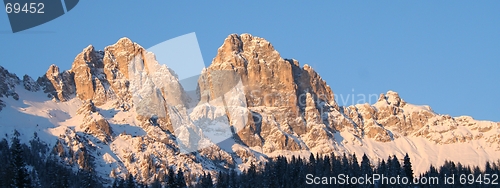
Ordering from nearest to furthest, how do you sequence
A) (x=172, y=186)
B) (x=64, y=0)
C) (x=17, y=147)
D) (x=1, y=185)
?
(x=17, y=147) → (x=64, y=0) → (x=1, y=185) → (x=172, y=186)

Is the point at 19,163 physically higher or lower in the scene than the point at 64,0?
lower

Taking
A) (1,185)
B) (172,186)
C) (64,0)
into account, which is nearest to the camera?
(64,0)

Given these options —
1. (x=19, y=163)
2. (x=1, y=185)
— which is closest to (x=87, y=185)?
(x=1, y=185)

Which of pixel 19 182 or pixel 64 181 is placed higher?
pixel 64 181

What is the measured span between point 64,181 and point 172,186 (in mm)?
25061

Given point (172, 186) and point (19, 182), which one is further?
point (172, 186)

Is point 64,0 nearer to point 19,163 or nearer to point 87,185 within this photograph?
point 19,163

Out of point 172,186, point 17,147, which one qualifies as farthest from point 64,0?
point 172,186

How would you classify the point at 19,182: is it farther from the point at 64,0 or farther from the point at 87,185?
the point at 87,185

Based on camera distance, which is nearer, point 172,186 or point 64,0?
point 64,0

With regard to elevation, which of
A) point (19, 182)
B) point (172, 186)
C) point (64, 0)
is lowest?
point (19, 182)

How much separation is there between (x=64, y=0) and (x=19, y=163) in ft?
93.1

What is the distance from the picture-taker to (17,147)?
132125mm

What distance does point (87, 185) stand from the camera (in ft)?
643
